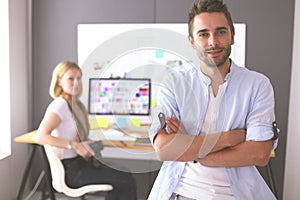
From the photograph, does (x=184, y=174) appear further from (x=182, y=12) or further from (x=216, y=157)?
(x=182, y=12)

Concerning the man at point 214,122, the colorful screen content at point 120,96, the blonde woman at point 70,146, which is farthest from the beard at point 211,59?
the blonde woman at point 70,146

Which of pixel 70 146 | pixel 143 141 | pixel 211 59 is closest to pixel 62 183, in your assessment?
pixel 70 146

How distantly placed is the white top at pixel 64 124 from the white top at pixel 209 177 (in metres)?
1.35

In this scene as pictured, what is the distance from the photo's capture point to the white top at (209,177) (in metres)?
1.26

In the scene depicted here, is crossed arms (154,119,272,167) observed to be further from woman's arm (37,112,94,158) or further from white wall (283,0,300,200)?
white wall (283,0,300,200)

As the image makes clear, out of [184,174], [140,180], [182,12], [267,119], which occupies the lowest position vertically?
[140,180]

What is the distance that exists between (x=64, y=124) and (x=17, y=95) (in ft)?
3.12

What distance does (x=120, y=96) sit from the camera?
53.5 inches

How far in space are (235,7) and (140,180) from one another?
1.62 m

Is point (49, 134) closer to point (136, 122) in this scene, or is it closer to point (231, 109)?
point (136, 122)

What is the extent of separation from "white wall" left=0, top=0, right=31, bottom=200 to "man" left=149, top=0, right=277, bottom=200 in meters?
2.21

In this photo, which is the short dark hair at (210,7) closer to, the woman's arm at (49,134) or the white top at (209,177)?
the white top at (209,177)

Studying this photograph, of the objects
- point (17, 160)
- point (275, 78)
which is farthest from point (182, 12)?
point (17, 160)

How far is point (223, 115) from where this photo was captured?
1.28m
